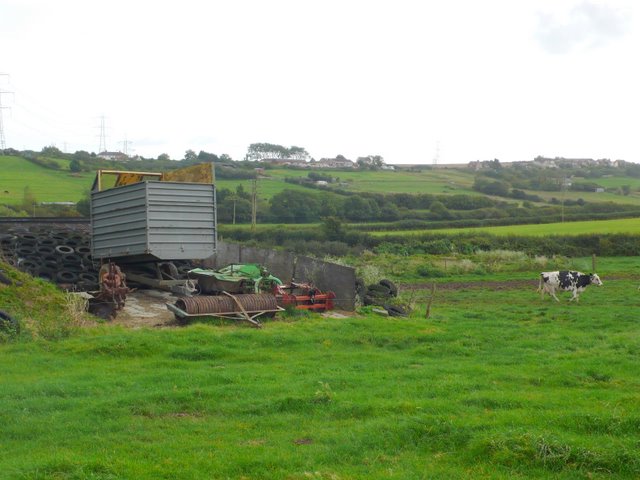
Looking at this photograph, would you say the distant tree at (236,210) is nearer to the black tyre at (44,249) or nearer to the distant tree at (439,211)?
the distant tree at (439,211)

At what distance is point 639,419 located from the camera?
8.44m

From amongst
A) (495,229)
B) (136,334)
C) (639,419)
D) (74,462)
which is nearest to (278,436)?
(74,462)

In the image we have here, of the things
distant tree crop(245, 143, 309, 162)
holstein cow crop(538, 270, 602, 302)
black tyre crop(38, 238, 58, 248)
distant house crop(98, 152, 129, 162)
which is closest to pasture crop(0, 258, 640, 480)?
black tyre crop(38, 238, 58, 248)

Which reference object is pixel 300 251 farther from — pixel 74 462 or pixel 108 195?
pixel 74 462

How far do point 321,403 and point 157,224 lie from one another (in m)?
12.0

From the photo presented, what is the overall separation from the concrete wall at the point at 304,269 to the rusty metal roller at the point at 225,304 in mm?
2586

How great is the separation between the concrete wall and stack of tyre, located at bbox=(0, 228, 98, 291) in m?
4.82

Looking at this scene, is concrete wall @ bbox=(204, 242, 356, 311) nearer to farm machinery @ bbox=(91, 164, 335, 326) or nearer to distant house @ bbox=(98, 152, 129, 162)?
farm machinery @ bbox=(91, 164, 335, 326)

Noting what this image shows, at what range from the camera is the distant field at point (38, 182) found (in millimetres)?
59656

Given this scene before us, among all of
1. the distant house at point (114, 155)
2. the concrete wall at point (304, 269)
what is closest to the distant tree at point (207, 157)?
the distant house at point (114, 155)

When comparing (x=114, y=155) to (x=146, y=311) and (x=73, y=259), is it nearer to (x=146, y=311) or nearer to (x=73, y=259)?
(x=73, y=259)

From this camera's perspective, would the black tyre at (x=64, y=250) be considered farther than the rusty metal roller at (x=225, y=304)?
Yes

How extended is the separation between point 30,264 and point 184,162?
7608 centimetres

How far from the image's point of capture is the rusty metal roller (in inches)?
A: 685
